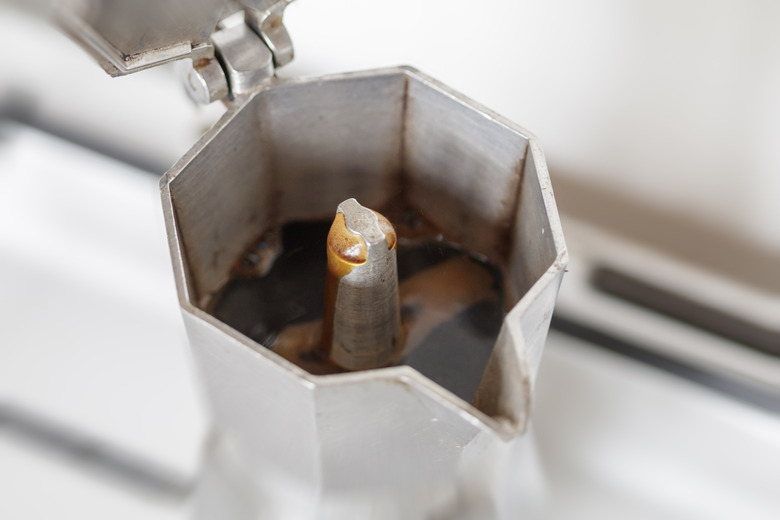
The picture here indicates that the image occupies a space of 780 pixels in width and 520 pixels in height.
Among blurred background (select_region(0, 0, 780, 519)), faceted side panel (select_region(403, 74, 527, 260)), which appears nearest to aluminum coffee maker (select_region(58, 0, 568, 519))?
faceted side panel (select_region(403, 74, 527, 260))

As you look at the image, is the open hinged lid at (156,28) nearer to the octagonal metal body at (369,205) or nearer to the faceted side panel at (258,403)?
the octagonal metal body at (369,205)

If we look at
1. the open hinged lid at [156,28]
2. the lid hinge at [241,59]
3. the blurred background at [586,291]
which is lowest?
the blurred background at [586,291]

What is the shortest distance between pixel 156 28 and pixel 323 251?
6.9 inches

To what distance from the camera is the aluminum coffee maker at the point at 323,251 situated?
0.40 metres

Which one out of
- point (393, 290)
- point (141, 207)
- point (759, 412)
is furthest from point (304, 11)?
point (759, 412)

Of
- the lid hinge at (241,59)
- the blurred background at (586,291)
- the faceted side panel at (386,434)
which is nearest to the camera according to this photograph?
the faceted side panel at (386,434)

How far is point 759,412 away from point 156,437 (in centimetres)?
54

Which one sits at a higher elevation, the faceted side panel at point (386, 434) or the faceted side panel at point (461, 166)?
the faceted side panel at point (461, 166)

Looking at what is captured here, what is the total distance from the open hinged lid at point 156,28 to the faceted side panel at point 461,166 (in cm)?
10

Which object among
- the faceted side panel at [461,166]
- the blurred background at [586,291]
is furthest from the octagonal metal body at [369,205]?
the blurred background at [586,291]

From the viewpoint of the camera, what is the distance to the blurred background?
688 millimetres

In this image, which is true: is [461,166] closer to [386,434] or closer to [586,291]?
[386,434]

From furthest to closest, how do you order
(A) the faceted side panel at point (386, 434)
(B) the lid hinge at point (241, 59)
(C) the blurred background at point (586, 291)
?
(C) the blurred background at point (586, 291) → (B) the lid hinge at point (241, 59) → (A) the faceted side panel at point (386, 434)

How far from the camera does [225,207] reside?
1.64 ft
